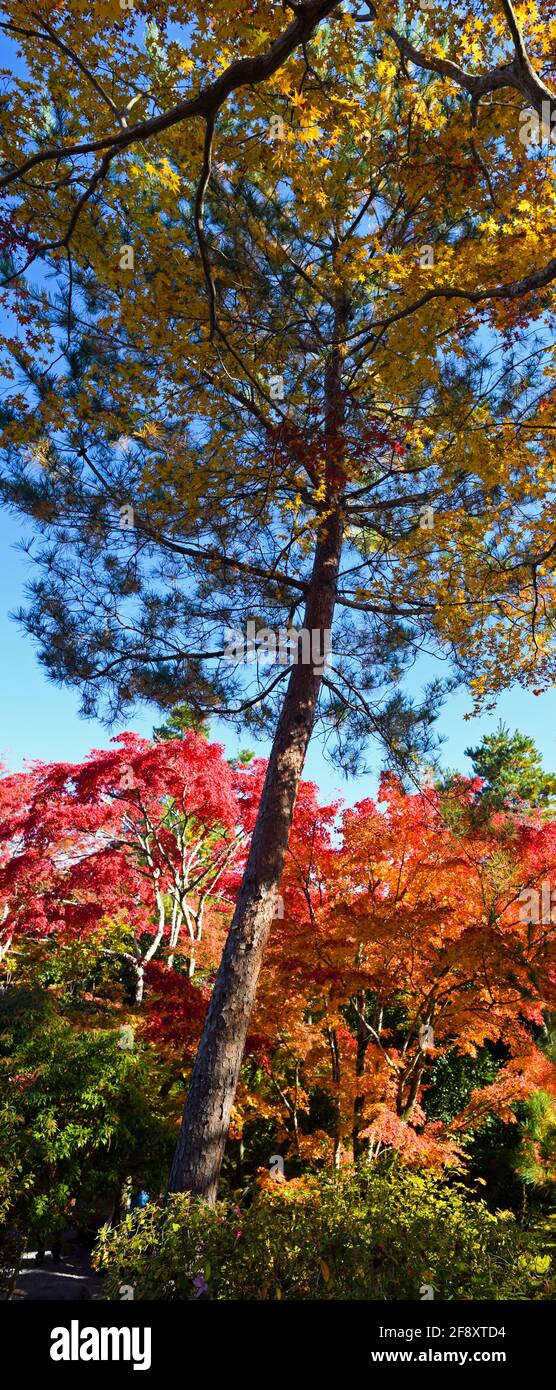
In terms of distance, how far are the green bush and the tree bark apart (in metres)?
0.91

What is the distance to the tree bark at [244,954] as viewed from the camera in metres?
4.62

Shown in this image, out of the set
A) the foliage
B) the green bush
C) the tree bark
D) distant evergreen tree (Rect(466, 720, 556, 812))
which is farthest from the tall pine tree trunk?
distant evergreen tree (Rect(466, 720, 556, 812))

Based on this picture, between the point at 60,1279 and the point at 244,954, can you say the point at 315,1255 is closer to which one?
the point at 244,954

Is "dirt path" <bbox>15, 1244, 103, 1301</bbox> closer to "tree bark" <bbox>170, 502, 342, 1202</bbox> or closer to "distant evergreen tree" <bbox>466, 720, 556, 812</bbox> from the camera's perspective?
"tree bark" <bbox>170, 502, 342, 1202</bbox>

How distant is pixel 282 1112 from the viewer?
6977mm

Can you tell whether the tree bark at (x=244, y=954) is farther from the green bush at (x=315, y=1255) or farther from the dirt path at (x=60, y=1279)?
the dirt path at (x=60, y=1279)

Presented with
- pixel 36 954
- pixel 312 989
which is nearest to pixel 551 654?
pixel 312 989

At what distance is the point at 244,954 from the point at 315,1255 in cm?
206

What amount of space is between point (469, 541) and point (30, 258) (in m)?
4.22

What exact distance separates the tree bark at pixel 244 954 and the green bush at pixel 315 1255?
91 centimetres

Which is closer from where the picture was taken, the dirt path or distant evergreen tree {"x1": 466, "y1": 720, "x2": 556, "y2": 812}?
the dirt path

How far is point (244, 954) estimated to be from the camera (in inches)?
198

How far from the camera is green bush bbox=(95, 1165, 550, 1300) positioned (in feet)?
9.73
